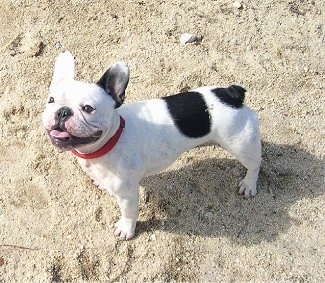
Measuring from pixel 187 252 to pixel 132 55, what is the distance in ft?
5.19

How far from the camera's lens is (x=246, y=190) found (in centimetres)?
350

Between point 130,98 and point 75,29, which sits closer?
point 130,98

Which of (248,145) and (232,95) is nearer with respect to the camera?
(232,95)

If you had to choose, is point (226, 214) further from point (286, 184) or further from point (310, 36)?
point (310, 36)

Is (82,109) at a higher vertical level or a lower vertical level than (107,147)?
higher

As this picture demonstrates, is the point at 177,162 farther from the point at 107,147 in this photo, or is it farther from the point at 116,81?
the point at 116,81

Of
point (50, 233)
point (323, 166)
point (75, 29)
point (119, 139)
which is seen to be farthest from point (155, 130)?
point (75, 29)

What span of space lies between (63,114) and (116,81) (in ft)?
0.98

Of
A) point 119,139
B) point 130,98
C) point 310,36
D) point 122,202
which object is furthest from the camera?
point 310,36

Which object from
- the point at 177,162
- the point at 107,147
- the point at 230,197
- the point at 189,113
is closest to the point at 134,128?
the point at 107,147

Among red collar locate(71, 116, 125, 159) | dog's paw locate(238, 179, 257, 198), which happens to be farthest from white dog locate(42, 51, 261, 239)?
dog's paw locate(238, 179, 257, 198)

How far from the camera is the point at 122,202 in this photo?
3049mm

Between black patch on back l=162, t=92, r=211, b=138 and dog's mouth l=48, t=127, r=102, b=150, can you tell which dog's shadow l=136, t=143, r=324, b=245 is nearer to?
black patch on back l=162, t=92, r=211, b=138

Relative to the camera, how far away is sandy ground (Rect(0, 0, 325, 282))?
3.26 meters
